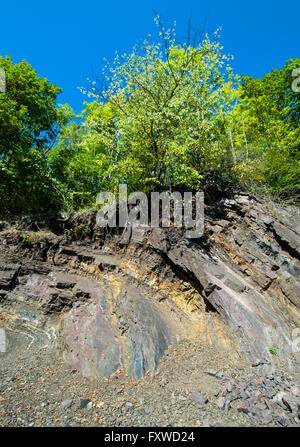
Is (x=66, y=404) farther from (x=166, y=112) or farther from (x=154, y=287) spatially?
(x=166, y=112)

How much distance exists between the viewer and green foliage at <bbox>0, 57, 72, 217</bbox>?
11.7 m

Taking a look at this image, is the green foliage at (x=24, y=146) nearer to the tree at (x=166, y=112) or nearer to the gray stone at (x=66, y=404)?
the tree at (x=166, y=112)

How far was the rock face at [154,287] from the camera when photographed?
6.65 meters

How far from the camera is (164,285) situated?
913cm

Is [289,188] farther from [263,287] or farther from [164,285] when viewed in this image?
[164,285]

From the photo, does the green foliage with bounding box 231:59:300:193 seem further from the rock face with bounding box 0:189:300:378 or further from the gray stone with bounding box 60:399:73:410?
the gray stone with bounding box 60:399:73:410

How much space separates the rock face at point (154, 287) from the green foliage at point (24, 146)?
10.6 ft

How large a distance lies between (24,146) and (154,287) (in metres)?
10.7

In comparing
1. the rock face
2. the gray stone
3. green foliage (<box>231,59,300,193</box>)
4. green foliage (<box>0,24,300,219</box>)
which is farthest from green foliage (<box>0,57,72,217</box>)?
green foliage (<box>231,59,300,193</box>)

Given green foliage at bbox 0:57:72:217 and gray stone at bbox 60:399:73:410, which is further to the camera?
green foliage at bbox 0:57:72:217

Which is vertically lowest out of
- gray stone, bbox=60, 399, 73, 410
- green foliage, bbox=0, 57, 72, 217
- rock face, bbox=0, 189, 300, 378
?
gray stone, bbox=60, 399, 73, 410

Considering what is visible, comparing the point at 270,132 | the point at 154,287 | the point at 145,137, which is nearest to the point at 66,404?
the point at 154,287

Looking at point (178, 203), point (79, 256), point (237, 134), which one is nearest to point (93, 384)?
point (79, 256)

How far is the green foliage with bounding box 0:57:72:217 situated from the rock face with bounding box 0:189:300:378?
322cm
